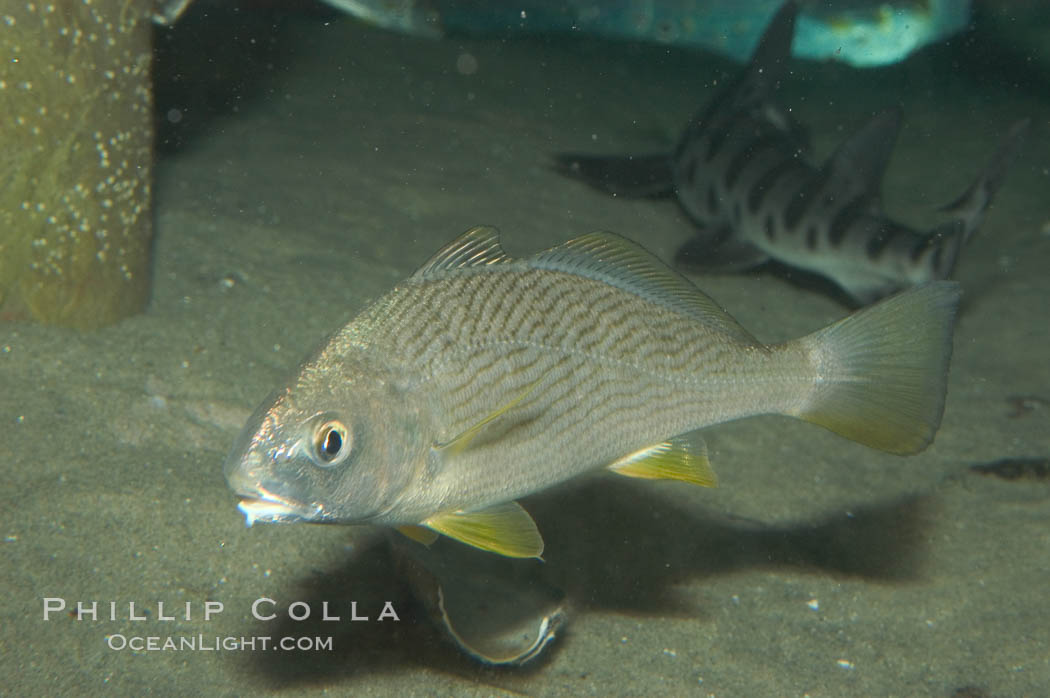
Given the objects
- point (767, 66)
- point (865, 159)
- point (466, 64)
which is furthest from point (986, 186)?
point (466, 64)

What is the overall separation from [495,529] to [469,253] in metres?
0.80

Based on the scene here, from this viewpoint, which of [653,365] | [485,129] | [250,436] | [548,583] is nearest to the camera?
[250,436]

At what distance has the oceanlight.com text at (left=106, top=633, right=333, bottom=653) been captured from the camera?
2604 mm

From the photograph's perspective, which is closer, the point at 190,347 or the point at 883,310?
the point at 883,310

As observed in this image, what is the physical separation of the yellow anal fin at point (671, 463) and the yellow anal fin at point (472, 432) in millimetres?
569

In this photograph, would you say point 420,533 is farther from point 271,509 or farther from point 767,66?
point 767,66

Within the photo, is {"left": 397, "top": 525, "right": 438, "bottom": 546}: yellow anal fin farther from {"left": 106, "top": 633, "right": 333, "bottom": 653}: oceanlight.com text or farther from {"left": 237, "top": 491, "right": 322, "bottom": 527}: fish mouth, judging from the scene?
{"left": 106, "top": 633, "right": 333, "bottom": 653}: oceanlight.com text

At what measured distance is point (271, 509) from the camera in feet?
5.76

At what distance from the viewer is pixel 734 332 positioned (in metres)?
2.43

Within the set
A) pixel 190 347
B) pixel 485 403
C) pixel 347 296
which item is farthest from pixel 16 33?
pixel 485 403

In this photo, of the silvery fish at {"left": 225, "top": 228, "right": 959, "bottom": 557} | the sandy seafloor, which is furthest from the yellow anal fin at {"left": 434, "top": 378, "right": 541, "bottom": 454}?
the sandy seafloor

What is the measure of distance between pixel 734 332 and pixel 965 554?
7.17 feet

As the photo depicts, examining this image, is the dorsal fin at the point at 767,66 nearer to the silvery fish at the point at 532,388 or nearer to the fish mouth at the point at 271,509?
the silvery fish at the point at 532,388

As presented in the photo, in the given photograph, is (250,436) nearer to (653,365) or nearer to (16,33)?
(653,365)
